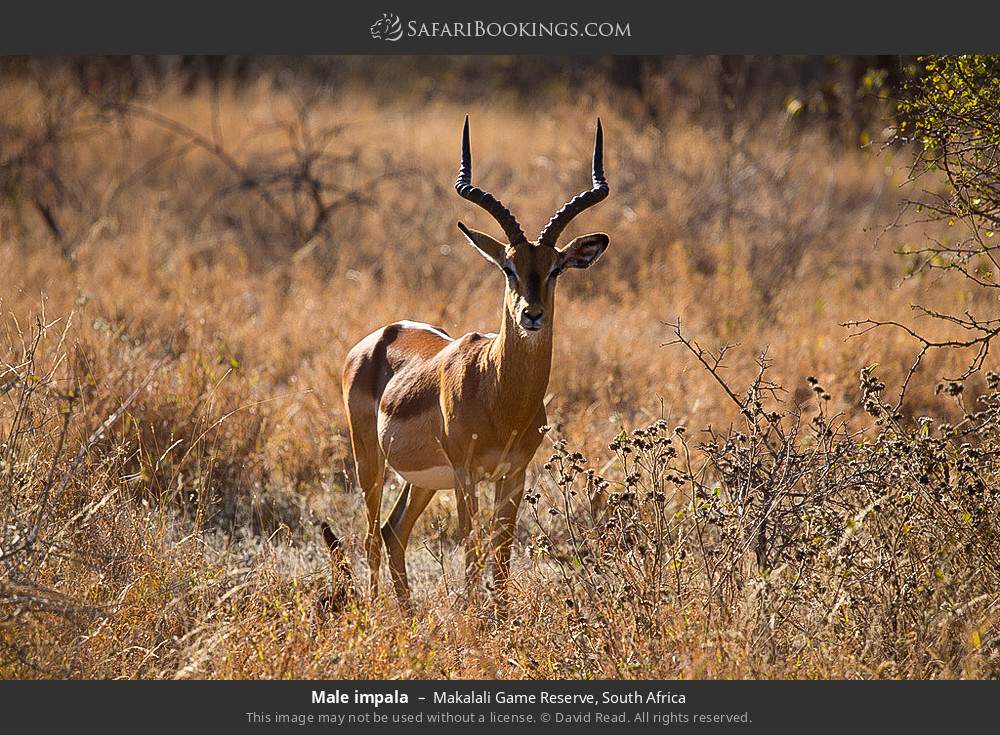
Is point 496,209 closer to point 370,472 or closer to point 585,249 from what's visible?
point 585,249

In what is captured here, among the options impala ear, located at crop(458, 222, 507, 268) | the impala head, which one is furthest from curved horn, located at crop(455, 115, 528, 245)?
impala ear, located at crop(458, 222, 507, 268)

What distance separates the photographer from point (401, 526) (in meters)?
6.70

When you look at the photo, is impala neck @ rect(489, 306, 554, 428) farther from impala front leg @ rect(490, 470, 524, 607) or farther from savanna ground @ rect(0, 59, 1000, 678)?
savanna ground @ rect(0, 59, 1000, 678)

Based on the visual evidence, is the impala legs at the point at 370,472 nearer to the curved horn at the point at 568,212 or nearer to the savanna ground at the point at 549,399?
the savanna ground at the point at 549,399

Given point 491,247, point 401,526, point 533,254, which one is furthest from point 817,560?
point 401,526

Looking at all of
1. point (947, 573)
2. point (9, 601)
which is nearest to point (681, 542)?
point (947, 573)

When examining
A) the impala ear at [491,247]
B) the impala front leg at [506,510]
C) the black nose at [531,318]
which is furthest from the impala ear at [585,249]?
the impala front leg at [506,510]

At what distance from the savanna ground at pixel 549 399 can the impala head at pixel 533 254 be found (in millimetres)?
835

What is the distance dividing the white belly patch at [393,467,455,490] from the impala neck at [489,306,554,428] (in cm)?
47

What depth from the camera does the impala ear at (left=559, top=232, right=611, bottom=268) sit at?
6352 mm

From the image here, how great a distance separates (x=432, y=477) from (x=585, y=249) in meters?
1.49

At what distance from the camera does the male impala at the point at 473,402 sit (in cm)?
591

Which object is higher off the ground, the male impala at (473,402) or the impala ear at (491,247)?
the impala ear at (491,247)
